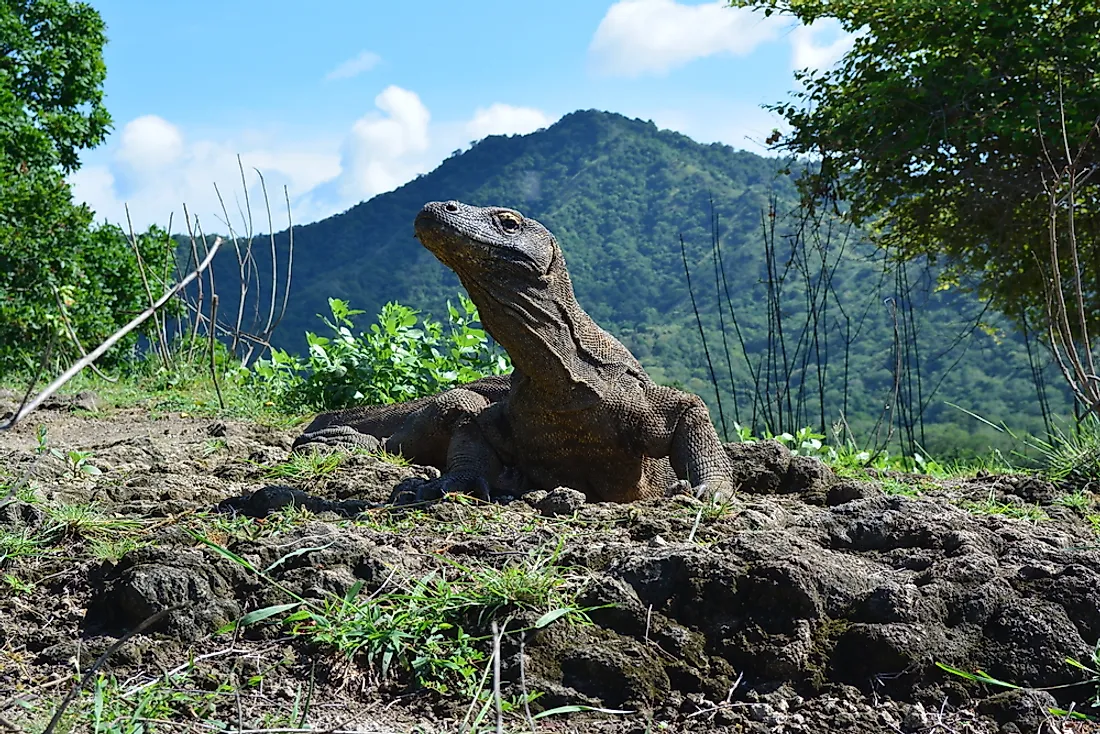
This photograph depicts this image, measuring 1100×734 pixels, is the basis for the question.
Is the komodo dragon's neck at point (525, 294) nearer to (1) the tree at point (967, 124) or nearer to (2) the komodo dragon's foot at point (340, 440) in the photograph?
(2) the komodo dragon's foot at point (340, 440)

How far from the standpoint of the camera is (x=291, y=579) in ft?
8.82

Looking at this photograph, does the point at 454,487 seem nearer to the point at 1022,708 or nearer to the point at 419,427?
the point at 419,427

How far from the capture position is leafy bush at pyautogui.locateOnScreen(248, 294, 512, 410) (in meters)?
7.59

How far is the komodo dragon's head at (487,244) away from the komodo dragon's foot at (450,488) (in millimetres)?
773

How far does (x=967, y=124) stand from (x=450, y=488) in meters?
7.93

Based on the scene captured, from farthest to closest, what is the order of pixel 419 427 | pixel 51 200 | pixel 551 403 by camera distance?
pixel 51 200, pixel 419 427, pixel 551 403

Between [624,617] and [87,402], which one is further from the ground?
[87,402]

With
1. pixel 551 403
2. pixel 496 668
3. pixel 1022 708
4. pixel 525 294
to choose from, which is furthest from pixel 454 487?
pixel 1022 708

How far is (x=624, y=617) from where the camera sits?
8.35 ft

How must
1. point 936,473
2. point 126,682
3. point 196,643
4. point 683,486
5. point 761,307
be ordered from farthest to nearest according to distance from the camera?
1. point 761,307
2. point 936,473
3. point 683,486
4. point 196,643
5. point 126,682

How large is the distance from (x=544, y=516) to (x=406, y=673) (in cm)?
129

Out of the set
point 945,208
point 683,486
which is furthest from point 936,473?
point 945,208

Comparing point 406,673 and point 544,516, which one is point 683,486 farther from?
point 406,673

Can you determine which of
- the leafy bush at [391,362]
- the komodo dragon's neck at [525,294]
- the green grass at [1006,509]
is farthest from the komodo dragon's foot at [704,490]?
the leafy bush at [391,362]
